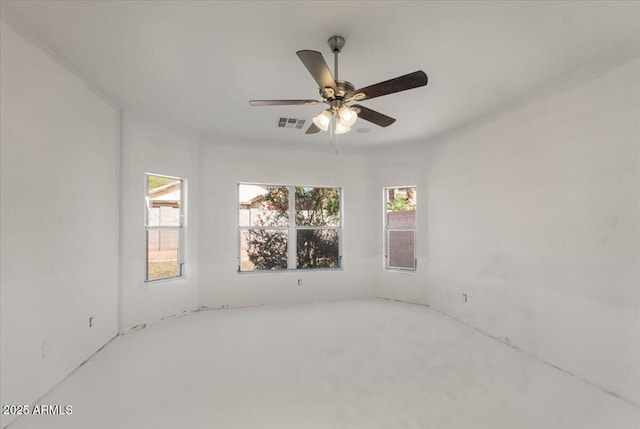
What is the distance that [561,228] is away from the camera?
2.98 metres

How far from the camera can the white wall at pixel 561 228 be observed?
2484 millimetres

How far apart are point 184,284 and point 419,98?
403 cm

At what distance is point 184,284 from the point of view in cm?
470

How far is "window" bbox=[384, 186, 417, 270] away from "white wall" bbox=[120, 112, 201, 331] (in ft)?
10.5

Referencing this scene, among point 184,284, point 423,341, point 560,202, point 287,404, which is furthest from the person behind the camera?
point 184,284

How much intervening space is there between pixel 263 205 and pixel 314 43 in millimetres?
3323

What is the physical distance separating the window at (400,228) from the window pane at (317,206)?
91 cm

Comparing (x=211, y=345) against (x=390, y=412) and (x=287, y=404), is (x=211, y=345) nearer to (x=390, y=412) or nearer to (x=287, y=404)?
(x=287, y=404)

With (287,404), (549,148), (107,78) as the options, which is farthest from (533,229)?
(107,78)

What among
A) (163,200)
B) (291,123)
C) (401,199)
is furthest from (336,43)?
(401,199)

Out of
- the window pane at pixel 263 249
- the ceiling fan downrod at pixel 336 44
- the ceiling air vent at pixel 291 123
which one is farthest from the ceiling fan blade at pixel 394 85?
the window pane at pixel 263 249

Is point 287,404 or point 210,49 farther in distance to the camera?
point 210,49

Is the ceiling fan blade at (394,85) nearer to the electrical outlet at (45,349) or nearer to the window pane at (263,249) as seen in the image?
the electrical outlet at (45,349)

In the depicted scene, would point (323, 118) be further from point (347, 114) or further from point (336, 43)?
point (336, 43)
